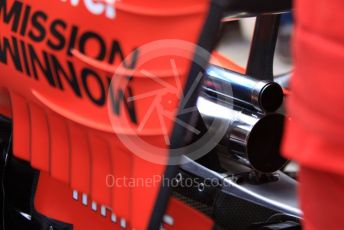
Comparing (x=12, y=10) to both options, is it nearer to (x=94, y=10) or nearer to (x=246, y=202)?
(x=94, y=10)

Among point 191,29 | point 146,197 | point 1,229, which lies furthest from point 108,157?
point 1,229

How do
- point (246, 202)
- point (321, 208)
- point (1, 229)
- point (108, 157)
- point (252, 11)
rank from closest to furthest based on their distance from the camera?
point (321, 208) → point (252, 11) → point (108, 157) → point (246, 202) → point (1, 229)

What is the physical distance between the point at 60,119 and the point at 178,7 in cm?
24

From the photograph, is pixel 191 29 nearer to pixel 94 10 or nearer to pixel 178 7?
pixel 178 7

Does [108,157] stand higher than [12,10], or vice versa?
[12,10]

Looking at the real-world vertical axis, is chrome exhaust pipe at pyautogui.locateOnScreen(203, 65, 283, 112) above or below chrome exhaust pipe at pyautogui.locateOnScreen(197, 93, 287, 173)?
above

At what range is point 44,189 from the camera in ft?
3.33

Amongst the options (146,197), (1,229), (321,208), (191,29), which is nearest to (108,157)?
(146,197)

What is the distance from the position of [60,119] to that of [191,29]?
0.77ft

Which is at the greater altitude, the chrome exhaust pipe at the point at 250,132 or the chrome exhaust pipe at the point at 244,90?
the chrome exhaust pipe at the point at 244,90

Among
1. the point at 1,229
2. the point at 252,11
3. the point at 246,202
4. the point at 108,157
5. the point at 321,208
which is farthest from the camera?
the point at 1,229

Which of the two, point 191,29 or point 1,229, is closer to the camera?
point 191,29

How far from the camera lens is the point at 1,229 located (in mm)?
1200

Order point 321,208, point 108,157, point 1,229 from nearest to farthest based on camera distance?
point 321,208 → point 108,157 → point 1,229
